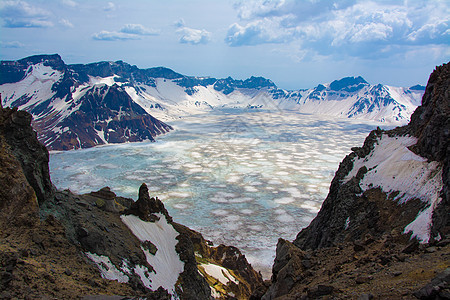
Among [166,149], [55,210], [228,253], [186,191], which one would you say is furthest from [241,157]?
[55,210]

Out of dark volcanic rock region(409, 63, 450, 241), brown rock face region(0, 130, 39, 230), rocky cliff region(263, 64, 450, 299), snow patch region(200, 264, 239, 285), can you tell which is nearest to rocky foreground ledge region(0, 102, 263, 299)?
brown rock face region(0, 130, 39, 230)

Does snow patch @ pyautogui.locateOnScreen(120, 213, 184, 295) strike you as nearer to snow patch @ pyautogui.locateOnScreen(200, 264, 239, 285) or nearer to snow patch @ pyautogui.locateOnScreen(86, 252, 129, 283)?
snow patch @ pyautogui.locateOnScreen(86, 252, 129, 283)

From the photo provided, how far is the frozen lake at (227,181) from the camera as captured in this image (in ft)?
257

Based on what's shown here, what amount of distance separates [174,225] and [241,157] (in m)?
113

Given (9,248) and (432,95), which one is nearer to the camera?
(9,248)

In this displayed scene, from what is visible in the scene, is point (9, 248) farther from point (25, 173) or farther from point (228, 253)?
point (228, 253)

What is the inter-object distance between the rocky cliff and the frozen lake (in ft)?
85.0

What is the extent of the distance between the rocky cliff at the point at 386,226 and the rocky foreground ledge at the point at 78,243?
633 cm

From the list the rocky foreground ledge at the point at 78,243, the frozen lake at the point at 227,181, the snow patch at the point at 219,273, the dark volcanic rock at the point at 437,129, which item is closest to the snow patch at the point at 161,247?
the rocky foreground ledge at the point at 78,243

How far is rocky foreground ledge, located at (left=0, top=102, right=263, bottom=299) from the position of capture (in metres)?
18.9

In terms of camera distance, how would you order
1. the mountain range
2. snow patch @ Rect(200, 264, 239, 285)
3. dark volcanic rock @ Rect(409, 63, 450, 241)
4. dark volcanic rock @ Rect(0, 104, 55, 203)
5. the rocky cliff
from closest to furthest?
the rocky cliff < the mountain range < dark volcanic rock @ Rect(409, 63, 450, 241) < dark volcanic rock @ Rect(0, 104, 55, 203) < snow patch @ Rect(200, 264, 239, 285)

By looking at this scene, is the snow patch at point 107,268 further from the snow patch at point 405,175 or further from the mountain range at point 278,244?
the snow patch at point 405,175

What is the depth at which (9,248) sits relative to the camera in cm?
1969

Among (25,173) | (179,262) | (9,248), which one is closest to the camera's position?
(9,248)
